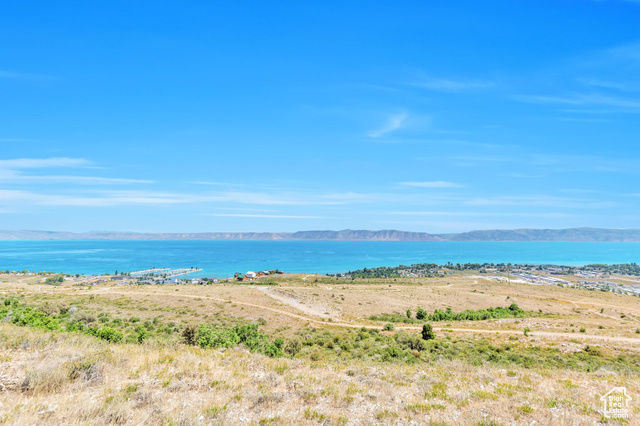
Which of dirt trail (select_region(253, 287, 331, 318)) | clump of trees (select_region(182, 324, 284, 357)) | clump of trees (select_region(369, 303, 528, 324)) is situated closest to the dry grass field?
clump of trees (select_region(182, 324, 284, 357))

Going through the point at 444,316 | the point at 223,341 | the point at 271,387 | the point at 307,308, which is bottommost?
the point at 307,308

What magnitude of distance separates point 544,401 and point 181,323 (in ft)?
88.9

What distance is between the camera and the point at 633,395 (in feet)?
35.0

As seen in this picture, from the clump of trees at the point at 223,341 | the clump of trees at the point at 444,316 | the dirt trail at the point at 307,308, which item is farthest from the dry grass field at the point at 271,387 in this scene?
the dirt trail at the point at 307,308

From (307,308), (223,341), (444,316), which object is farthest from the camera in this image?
(307,308)

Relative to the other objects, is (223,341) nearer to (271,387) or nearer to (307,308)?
(271,387)

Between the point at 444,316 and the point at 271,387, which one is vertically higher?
the point at 271,387

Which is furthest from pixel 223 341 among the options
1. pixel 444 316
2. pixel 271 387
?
pixel 444 316

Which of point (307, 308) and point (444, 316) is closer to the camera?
point (444, 316)

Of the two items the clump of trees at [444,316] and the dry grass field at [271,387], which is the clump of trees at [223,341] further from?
the clump of trees at [444,316]

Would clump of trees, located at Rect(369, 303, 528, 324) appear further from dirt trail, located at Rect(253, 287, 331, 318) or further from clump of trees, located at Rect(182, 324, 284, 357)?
clump of trees, located at Rect(182, 324, 284, 357)

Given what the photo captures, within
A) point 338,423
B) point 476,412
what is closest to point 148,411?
point 338,423

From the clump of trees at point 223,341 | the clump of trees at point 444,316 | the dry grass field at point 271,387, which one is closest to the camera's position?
the dry grass field at point 271,387

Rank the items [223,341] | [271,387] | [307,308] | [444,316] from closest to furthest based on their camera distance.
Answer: [271,387] < [223,341] < [444,316] < [307,308]
